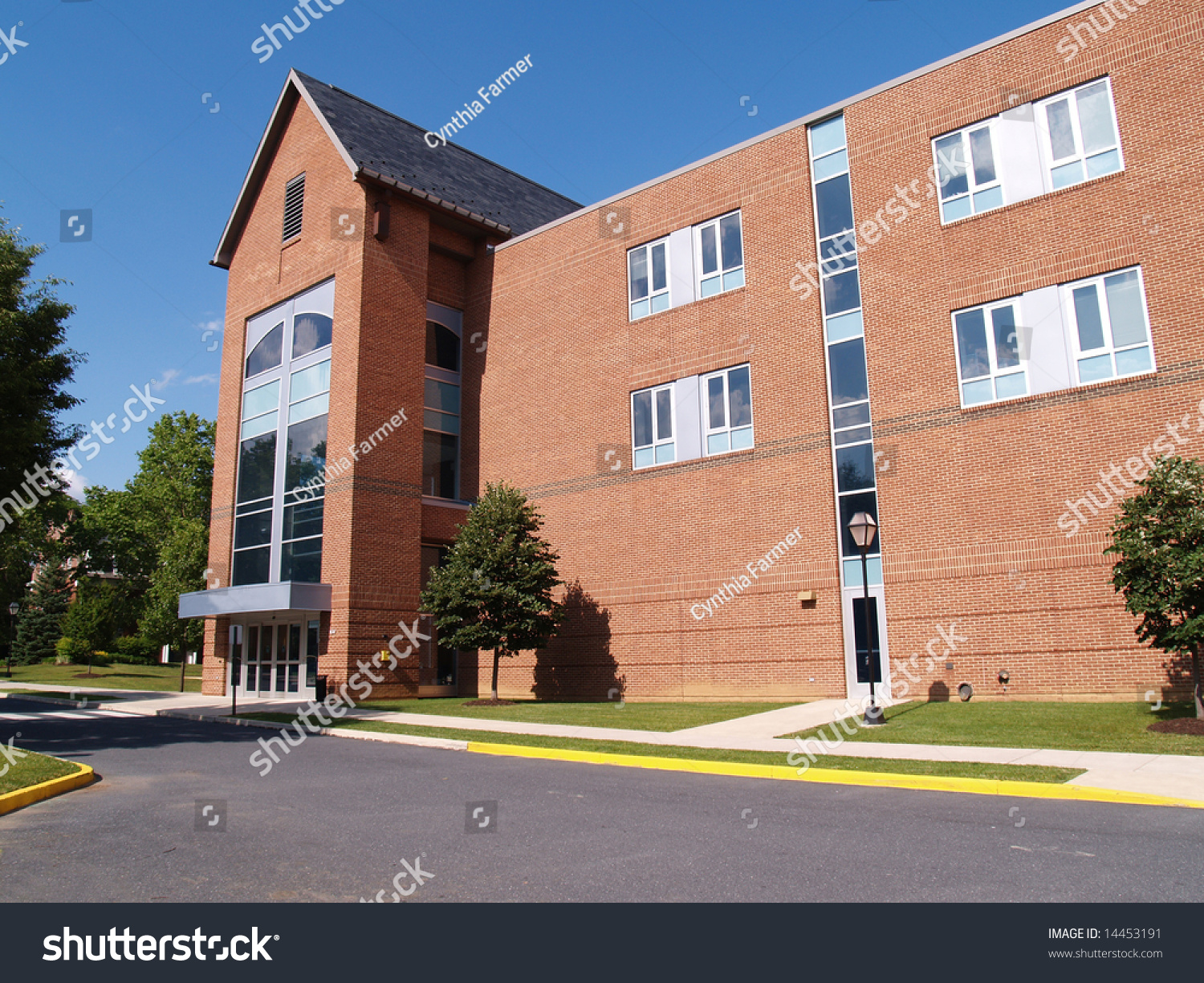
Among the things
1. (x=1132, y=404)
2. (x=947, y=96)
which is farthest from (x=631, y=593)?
(x=947, y=96)

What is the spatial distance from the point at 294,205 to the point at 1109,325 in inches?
959

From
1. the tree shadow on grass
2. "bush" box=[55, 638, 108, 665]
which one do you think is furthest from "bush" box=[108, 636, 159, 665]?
the tree shadow on grass

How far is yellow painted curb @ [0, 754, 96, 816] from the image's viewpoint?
27.8 ft

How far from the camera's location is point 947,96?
18594 millimetres

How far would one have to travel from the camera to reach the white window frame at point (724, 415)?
20.9 metres

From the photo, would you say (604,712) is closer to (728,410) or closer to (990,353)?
(728,410)

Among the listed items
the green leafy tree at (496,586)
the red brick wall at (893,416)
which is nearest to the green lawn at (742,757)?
the green leafy tree at (496,586)

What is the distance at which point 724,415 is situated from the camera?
21344mm

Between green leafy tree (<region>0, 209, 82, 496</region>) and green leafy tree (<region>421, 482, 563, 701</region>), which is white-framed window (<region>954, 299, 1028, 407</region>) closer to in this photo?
green leafy tree (<region>421, 482, 563, 701</region>)

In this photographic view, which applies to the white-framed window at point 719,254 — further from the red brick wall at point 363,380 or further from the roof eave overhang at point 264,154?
the roof eave overhang at point 264,154

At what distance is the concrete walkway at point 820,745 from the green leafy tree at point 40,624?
38.4 m

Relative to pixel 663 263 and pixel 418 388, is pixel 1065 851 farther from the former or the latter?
pixel 418 388

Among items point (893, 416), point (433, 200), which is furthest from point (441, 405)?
point (893, 416)

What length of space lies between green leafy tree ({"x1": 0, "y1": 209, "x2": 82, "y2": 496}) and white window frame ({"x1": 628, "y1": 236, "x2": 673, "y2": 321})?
44.5 ft
